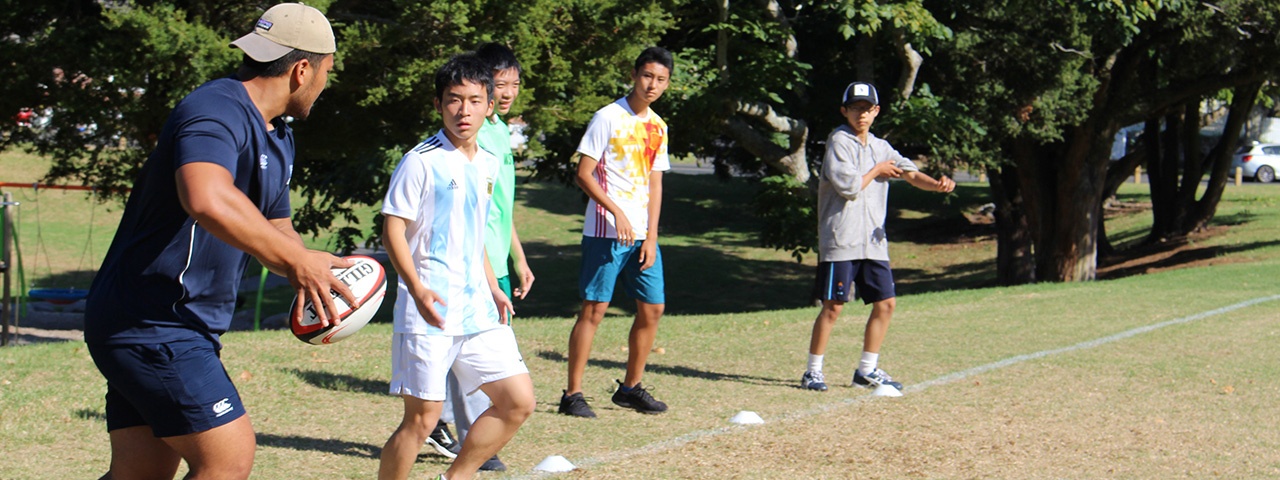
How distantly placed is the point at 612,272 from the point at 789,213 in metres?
11.8

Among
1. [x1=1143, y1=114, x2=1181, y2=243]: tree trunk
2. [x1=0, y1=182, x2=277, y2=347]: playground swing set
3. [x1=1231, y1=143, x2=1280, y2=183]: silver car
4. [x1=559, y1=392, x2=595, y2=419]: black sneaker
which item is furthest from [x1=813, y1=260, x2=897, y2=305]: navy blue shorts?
[x1=1231, y1=143, x2=1280, y2=183]: silver car

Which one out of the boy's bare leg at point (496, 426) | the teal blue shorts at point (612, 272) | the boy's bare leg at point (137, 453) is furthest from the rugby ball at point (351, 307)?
the teal blue shorts at point (612, 272)

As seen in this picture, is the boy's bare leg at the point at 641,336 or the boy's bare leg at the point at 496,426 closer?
the boy's bare leg at the point at 496,426

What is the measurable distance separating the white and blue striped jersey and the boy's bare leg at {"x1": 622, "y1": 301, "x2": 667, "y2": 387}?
2.27m

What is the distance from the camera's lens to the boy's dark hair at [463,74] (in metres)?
4.40

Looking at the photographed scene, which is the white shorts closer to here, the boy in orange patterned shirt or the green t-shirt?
the green t-shirt

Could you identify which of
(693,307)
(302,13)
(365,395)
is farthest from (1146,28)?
(302,13)

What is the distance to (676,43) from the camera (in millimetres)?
18609

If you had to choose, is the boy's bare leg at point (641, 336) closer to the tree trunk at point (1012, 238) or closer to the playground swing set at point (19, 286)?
the playground swing set at point (19, 286)

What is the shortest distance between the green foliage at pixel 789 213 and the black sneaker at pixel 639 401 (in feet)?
37.8

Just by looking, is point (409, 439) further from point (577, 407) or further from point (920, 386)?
point (920, 386)

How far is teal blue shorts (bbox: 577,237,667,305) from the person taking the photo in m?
6.43

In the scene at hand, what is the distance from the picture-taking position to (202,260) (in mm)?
3029

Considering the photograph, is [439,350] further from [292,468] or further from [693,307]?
[693,307]
